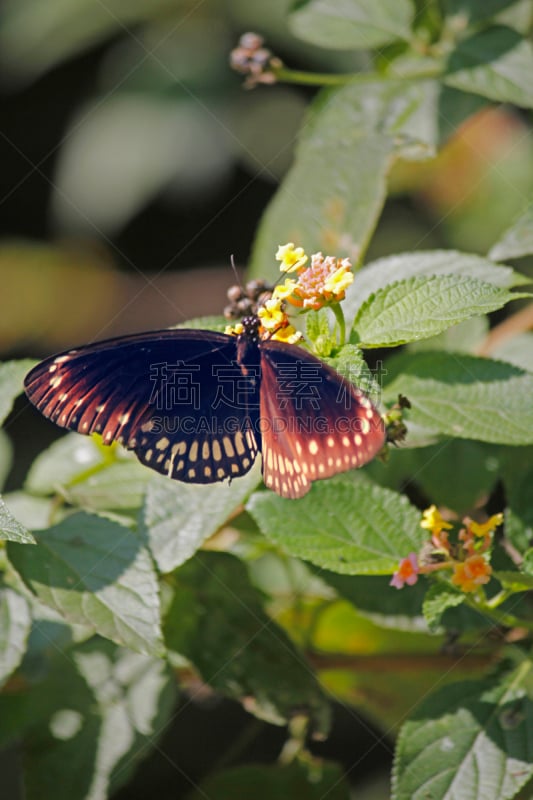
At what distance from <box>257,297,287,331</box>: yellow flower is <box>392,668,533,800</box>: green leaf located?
0.75 metres

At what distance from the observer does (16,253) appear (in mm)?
3973

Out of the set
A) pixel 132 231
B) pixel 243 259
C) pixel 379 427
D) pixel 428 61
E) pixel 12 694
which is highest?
pixel 379 427

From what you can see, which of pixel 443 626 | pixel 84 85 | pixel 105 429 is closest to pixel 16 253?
pixel 84 85

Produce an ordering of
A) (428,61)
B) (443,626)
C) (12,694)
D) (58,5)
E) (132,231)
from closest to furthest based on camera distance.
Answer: (443,626), (12,694), (428,61), (58,5), (132,231)

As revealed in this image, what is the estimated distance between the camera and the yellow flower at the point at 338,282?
152cm

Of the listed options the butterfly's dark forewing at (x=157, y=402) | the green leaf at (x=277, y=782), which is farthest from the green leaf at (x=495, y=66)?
the green leaf at (x=277, y=782)

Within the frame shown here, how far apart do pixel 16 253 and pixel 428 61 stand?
2340 mm

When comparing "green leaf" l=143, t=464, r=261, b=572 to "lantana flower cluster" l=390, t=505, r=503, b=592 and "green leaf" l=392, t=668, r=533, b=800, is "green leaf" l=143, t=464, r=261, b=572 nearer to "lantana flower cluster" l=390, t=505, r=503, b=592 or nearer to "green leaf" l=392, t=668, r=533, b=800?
"lantana flower cluster" l=390, t=505, r=503, b=592

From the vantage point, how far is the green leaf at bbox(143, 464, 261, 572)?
5.32 feet

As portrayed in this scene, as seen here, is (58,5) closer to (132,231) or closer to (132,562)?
(132,231)

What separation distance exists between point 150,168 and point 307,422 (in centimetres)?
247

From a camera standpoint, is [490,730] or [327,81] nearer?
[490,730]

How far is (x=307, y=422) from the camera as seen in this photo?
5.02ft

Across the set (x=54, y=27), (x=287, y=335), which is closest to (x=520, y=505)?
(x=287, y=335)
